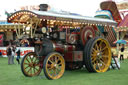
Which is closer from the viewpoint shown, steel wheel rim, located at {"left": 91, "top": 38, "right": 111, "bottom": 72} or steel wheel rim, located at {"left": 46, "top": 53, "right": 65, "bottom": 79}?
steel wheel rim, located at {"left": 46, "top": 53, "right": 65, "bottom": 79}

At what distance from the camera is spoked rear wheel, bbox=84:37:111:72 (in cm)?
856

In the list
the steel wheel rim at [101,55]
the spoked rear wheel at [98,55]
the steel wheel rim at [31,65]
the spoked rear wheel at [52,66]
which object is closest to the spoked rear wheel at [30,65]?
the steel wheel rim at [31,65]

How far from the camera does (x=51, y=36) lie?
325 inches

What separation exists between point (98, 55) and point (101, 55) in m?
0.24

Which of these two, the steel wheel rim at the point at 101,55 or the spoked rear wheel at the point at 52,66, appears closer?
the spoked rear wheel at the point at 52,66

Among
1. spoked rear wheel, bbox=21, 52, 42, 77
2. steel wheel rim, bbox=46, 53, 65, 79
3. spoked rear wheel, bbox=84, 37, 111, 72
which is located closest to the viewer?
steel wheel rim, bbox=46, 53, 65, 79

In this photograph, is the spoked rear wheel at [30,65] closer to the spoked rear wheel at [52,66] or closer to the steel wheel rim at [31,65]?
the steel wheel rim at [31,65]

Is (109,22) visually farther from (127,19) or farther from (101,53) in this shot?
(127,19)

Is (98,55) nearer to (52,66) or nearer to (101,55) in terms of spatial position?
(101,55)

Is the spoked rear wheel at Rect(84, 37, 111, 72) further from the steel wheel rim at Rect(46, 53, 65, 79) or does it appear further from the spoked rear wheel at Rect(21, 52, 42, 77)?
the spoked rear wheel at Rect(21, 52, 42, 77)

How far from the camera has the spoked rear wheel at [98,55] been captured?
8.56m

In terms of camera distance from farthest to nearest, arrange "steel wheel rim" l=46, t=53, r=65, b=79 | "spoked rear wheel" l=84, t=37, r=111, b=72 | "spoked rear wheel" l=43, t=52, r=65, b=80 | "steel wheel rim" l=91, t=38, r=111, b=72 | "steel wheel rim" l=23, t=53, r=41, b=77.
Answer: "steel wheel rim" l=91, t=38, r=111, b=72, "spoked rear wheel" l=84, t=37, r=111, b=72, "steel wheel rim" l=23, t=53, r=41, b=77, "steel wheel rim" l=46, t=53, r=65, b=79, "spoked rear wheel" l=43, t=52, r=65, b=80

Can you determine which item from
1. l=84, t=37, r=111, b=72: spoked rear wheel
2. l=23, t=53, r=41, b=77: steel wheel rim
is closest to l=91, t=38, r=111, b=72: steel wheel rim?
l=84, t=37, r=111, b=72: spoked rear wheel

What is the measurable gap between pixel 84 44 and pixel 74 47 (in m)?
0.44
